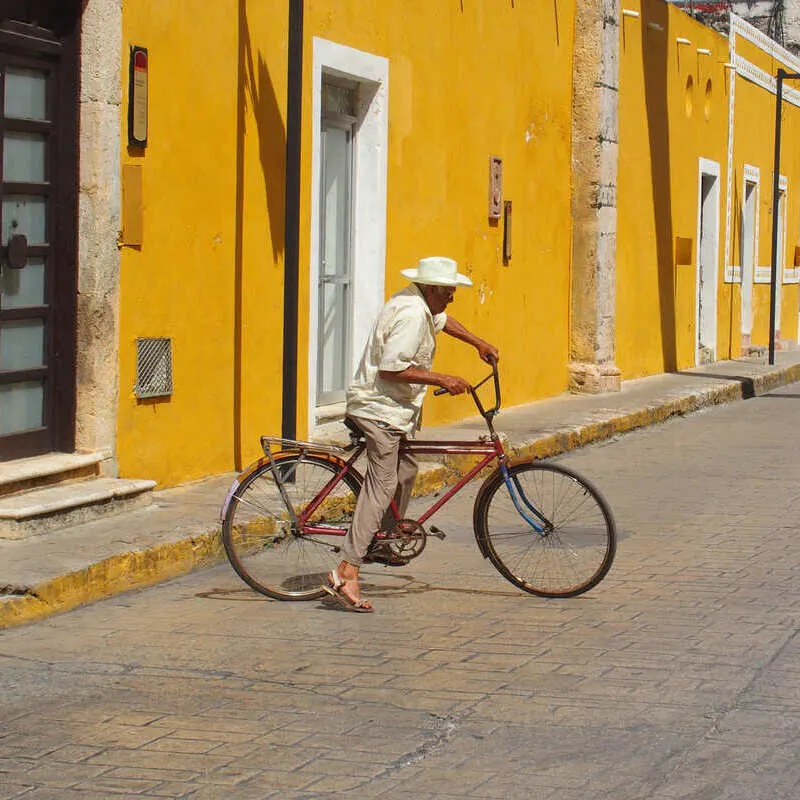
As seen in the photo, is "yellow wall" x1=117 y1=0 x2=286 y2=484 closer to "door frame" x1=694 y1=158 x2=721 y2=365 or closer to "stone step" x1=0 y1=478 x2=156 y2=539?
"stone step" x1=0 y1=478 x2=156 y2=539

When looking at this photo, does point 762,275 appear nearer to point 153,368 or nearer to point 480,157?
point 480,157

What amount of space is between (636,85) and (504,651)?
554 inches

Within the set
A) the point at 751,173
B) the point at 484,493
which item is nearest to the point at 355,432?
the point at 484,493

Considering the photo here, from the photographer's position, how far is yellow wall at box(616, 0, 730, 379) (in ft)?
63.3

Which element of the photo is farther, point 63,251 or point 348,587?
point 63,251

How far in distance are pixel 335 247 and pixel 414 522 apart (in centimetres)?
548

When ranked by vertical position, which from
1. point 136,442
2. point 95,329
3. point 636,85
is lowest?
point 136,442

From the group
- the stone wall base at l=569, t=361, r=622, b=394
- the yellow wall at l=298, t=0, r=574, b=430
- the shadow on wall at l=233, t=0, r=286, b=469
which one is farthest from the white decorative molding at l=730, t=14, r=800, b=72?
the shadow on wall at l=233, t=0, r=286, b=469

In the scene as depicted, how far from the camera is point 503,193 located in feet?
51.3

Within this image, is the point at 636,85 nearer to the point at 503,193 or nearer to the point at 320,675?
the point at 503,193

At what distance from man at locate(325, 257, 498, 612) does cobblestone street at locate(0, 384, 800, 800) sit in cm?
25

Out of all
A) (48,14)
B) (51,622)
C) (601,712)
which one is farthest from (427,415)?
(601,712)

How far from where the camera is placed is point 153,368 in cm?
971

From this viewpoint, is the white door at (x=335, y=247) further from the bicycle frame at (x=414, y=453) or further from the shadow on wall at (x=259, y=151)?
the bicycle frame at (x=414, y=453)
